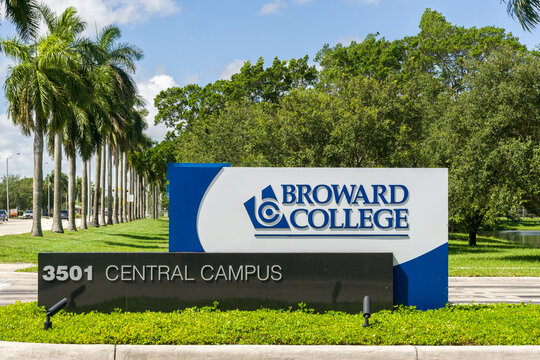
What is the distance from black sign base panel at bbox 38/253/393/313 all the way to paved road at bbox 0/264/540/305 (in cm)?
396

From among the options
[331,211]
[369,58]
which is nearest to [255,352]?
[331,211]

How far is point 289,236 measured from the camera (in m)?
8.76

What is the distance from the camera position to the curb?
6305mm

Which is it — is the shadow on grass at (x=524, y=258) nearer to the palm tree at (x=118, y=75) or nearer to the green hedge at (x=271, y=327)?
the green hedge at (x=271, y=327)

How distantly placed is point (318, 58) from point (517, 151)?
32.7 m

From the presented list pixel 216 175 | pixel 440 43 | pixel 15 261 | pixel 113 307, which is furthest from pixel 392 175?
pixel 440 43

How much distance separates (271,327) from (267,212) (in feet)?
7.29

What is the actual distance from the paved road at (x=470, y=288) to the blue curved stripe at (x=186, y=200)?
187 inches

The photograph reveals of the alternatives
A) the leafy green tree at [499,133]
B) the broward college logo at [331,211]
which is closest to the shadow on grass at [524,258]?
the leafy green tree at [499,133]

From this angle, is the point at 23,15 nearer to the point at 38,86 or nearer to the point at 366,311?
the point at 38,86

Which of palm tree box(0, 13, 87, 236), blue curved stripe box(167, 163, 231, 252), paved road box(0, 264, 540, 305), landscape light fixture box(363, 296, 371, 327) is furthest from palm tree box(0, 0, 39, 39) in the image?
landscape light fixture box(363, 296, 371, 327)

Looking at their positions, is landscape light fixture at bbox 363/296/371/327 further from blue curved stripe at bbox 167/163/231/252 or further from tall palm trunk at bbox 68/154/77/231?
tall palm trunk at bbox 68/154/77/231

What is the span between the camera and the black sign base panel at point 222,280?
8.23m

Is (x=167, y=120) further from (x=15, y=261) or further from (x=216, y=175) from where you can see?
(x=216, y=175)
